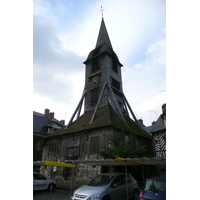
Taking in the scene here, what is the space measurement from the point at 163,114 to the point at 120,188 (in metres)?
11.3

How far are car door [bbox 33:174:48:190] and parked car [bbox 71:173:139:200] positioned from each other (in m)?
3.92

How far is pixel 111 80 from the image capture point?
742 inches

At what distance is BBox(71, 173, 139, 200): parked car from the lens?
18.2ft

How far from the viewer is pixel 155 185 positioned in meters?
5.26

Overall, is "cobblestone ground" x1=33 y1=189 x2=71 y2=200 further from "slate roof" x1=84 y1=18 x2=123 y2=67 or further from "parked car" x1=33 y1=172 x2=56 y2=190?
"slate roof" x1=84 y1=18 x2=123 y2=67

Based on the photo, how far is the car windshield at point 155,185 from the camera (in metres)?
5.11

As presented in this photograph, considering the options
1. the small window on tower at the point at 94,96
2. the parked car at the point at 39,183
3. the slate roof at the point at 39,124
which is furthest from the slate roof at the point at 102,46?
the parked car at the point at 39,183

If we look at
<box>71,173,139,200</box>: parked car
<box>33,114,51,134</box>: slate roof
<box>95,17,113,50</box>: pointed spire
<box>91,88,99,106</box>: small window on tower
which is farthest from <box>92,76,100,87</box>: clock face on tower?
<box>71,173,139,200</box>: parked car

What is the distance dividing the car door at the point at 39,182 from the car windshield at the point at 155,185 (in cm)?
626

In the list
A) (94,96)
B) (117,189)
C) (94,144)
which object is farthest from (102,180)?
(94,96)
